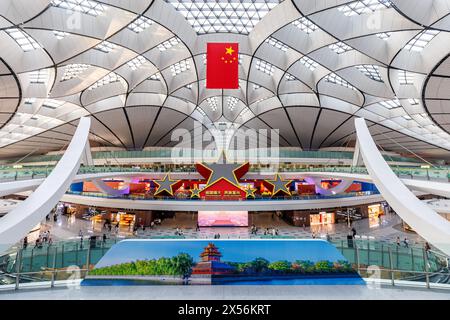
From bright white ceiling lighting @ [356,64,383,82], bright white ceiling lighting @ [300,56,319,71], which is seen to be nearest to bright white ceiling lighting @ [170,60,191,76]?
bright white ceiling lighting @ [300,56,319,71]

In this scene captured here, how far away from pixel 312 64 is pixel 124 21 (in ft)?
66.6

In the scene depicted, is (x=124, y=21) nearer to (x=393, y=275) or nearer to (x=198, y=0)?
(x=198, y=0)

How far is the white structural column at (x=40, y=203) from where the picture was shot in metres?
10.2

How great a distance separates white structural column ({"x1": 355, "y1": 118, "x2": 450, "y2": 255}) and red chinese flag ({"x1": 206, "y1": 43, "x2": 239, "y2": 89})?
1029cm

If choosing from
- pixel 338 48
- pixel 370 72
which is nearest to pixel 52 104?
pixel 338 48

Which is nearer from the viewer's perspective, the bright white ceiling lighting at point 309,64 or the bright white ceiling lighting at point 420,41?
the bright white ceiling lighting at point 420,41

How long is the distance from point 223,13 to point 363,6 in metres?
12.4

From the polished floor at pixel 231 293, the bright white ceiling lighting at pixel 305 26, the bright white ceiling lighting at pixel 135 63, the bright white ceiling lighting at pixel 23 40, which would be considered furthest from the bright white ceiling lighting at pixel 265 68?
the polished floor at pixel 231 293

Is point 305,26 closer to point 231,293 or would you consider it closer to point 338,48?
point 338,48

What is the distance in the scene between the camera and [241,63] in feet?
115

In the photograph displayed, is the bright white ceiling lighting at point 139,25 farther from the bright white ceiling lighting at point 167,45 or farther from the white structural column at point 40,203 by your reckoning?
the white structural column at point 40,203

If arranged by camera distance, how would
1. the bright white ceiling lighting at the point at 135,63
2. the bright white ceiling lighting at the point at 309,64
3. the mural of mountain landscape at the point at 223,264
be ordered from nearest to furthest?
the mural of mountain landscape at the point at 223,264 < the bright white ceiling lighting at the point at 309,64 < the bright white ceiling lighting at the point at 135,63

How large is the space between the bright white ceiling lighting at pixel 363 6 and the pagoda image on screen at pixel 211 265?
20.7 meters
